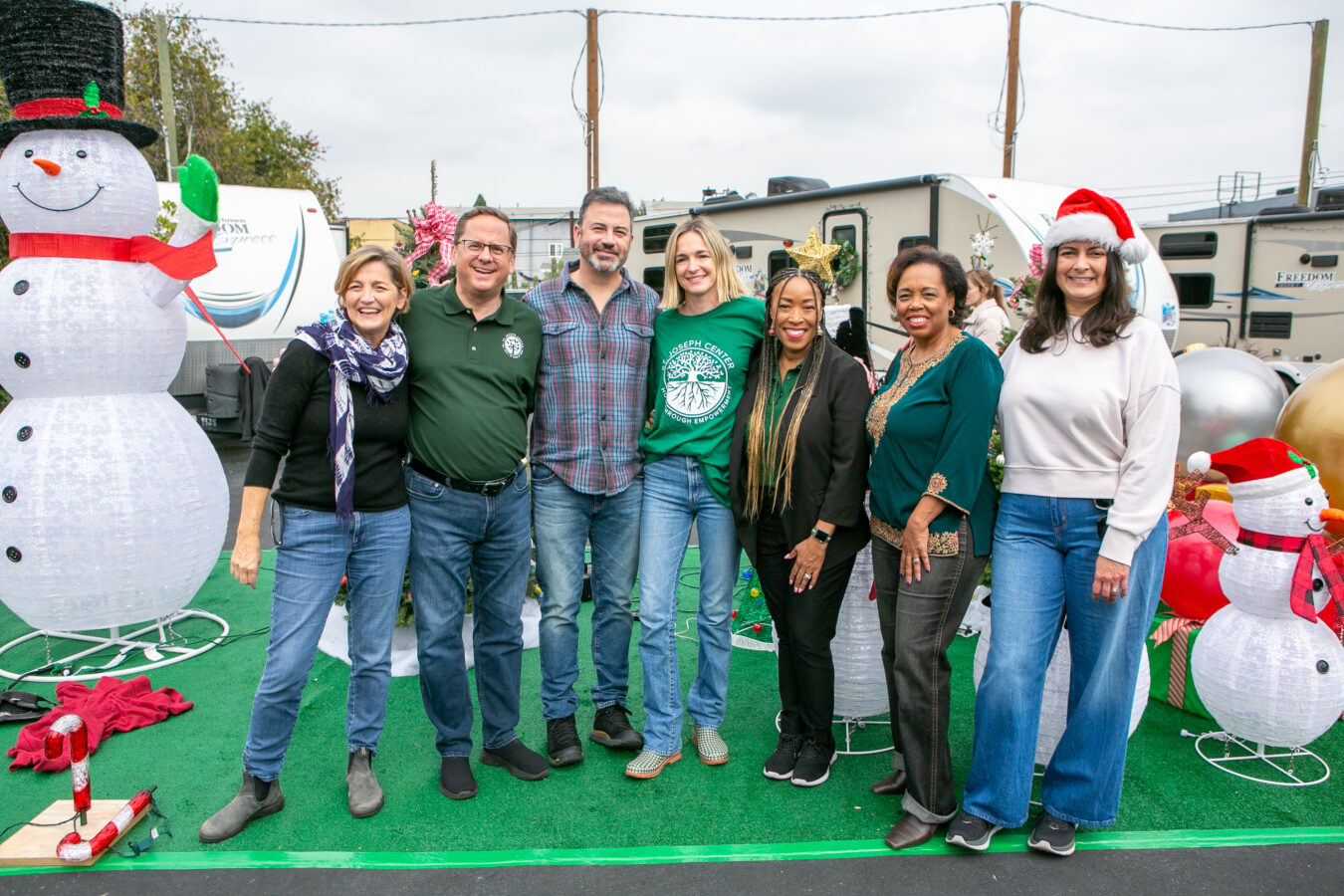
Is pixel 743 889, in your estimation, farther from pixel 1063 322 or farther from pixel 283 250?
pixel 283 250

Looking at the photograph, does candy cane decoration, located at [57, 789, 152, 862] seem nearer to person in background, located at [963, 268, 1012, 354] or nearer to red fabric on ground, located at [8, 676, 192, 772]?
red fabric on ground, located at [8, 676, 192, 772]

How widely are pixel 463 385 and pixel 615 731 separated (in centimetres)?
146

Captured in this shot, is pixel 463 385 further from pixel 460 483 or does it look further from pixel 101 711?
pixel 101 711

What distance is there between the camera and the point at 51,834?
272 centimetres

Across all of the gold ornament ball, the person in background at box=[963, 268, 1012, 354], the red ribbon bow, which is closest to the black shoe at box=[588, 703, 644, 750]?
the red ribbon bow

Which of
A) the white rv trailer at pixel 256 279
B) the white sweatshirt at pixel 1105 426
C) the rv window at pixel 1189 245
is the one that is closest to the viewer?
the white sweatshirt at pixel 1105 426

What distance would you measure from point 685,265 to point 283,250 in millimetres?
9719

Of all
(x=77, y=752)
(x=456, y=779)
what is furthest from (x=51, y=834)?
(x=456, y=779)

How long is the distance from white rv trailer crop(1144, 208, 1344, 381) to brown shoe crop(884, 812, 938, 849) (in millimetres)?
8509

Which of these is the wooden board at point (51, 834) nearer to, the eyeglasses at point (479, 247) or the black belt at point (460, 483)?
the black belt at point (460, 483)

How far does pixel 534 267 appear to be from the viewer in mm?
36719

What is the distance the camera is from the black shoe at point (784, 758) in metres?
3.15

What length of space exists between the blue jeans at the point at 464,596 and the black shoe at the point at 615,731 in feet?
1.11

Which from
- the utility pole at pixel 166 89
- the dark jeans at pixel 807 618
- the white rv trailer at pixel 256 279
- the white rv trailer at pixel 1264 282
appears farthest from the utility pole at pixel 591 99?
the dark jeans at pixel 807 618
